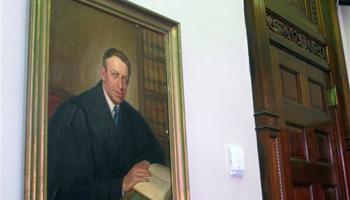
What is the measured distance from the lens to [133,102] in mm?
1134

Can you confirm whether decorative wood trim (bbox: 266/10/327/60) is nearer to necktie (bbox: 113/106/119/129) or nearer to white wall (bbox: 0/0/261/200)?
white wall (bbox: 0/0/261/200)

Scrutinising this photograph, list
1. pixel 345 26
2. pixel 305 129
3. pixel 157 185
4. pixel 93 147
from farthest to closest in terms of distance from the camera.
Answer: pixel 345 26
pixel 305 129
pixel 157 185
pixel 93 147

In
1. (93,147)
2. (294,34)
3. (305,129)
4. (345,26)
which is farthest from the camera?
(345,26)

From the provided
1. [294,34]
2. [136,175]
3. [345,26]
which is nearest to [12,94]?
[136,175]

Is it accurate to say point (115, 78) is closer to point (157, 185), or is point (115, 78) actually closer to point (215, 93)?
point (157, 185)

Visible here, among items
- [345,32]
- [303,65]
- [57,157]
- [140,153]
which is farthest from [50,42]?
[345,32]

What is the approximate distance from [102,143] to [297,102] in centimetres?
108

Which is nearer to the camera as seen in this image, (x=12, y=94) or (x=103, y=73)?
(x=12, y=94)

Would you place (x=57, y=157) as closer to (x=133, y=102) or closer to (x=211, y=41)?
(x=133, y=102)

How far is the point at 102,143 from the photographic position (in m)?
1.03

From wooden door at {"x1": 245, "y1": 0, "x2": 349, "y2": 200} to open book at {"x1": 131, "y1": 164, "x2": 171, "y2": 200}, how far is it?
20.0 inches

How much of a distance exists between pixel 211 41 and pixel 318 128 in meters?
0.76

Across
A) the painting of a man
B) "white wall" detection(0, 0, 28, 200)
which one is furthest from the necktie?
"white wall" detection(0, 0, 28, 200)

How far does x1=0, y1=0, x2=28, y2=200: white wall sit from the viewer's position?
0.84 meters
